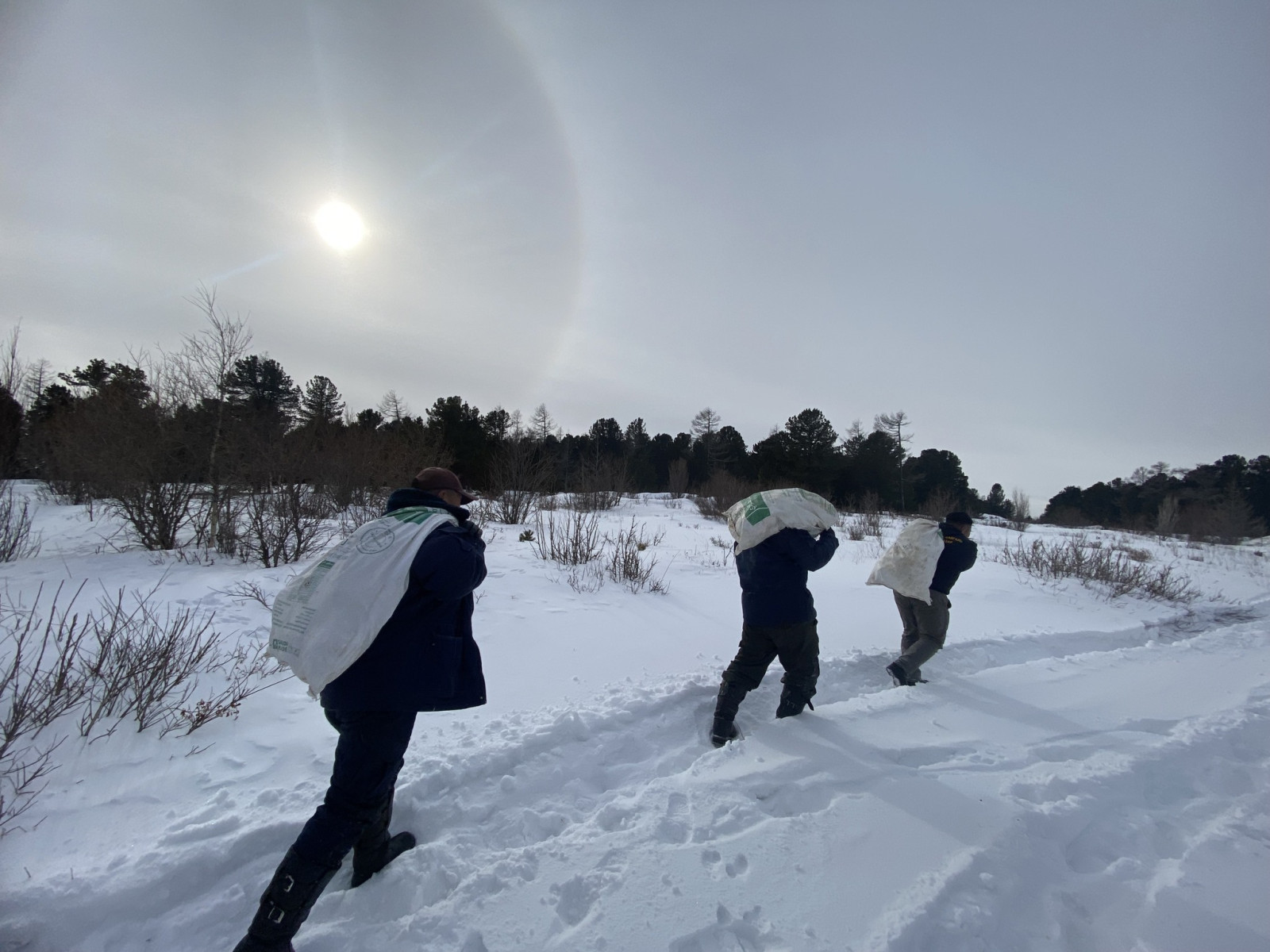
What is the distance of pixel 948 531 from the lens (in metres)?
4.41

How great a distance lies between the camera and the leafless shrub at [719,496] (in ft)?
69.5

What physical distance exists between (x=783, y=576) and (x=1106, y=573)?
30.5ft

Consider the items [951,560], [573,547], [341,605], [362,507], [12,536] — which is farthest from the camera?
[362,507]

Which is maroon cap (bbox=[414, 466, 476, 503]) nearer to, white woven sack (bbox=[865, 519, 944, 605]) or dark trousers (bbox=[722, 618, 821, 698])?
dark trousers (bbox=[722, 618, 821, 698])

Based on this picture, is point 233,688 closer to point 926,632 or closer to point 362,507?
point 926,632

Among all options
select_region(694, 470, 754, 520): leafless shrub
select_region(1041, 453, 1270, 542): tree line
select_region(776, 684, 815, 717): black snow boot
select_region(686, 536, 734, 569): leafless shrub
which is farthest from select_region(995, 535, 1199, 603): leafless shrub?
select_region(1041, 453, 1270, 542): tree line

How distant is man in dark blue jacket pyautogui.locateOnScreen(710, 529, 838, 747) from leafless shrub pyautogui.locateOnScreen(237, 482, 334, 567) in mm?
6530

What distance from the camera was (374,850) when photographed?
1.99 metres

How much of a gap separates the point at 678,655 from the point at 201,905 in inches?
138

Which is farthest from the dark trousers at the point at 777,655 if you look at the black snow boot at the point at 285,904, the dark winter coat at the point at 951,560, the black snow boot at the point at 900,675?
the black snow boot at the point at 285,904

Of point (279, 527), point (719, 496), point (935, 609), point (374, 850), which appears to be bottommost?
point (374, 850)

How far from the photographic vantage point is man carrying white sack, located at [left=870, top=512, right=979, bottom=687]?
4191 mm

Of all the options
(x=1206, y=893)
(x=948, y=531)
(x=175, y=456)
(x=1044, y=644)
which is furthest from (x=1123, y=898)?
(x=175, y=456)

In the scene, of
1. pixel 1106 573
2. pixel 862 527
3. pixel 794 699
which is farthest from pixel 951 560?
pixel 862 527
